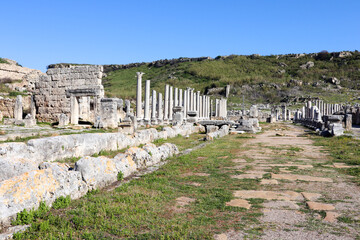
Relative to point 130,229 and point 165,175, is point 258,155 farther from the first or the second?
point 130,229

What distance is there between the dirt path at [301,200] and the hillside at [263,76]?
48167mm

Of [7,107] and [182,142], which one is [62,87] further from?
[182,142]

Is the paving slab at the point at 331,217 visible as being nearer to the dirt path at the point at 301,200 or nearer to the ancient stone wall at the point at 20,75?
the dirt path at the point at 301,200

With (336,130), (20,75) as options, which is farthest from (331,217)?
(20,75)

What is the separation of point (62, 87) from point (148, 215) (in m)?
19.1

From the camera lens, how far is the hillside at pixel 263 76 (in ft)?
229

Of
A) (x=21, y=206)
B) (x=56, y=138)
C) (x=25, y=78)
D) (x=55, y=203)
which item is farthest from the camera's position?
(x=25, y=78)

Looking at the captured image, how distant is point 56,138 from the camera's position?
275 inches

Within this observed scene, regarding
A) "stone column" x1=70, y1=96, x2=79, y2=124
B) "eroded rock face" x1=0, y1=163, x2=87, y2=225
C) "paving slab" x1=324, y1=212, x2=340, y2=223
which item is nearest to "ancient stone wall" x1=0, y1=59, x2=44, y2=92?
"stone column" x1=70, y1=96, x2=79, y2=124

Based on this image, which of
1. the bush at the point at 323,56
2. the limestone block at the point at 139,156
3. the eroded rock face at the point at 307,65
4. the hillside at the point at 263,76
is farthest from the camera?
the bush at the point at 323,56

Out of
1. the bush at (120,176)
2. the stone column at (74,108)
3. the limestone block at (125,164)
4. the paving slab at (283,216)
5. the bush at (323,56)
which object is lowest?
the paving slab at (283,216)

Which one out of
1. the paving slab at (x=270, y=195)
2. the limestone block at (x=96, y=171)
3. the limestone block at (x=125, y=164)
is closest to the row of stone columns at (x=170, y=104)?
the limestone block at (x=125, y=164)

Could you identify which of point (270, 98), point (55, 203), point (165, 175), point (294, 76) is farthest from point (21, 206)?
point (294, 76)

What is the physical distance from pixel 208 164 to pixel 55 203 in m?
4.20
